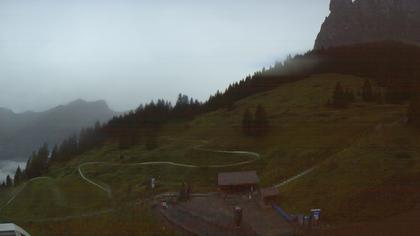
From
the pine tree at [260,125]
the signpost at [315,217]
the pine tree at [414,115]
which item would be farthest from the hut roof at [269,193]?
the pine tree at [260,125]

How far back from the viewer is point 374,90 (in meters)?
82.9

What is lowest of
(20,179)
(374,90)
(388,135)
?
(20,179)

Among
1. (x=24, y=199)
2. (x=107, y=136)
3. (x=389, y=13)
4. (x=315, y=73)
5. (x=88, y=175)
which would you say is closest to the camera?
(x=24, y=199)

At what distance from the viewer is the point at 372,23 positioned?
440ft

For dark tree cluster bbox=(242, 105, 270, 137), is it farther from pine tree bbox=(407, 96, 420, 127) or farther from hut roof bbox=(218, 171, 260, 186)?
hut roof bbox=(218, 171, 260, 186)

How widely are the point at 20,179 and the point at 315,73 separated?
64.9m

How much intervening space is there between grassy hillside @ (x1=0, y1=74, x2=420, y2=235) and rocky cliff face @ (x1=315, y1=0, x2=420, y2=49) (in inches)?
1834

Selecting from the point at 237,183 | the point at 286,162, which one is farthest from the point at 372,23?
the point at 237,183

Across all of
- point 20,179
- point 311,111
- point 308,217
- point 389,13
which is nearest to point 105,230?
point 308,217

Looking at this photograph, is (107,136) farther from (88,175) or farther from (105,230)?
(105,230)

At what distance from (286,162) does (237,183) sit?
11317 millimetres

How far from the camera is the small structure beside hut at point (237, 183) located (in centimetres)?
4072

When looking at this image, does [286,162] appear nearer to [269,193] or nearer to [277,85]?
[269,193]

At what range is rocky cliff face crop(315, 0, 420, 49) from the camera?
131 m
